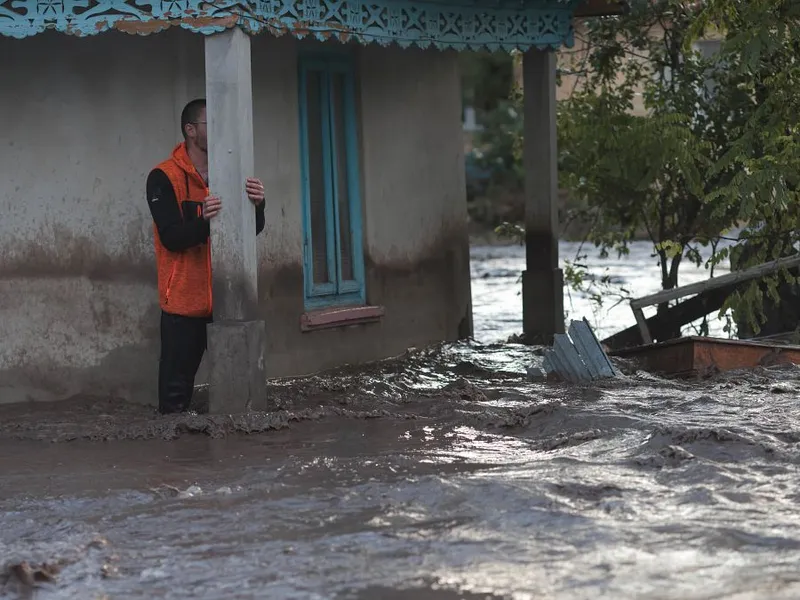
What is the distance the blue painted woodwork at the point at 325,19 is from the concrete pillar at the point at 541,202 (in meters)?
0.94

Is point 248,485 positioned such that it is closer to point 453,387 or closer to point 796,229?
point 453,387

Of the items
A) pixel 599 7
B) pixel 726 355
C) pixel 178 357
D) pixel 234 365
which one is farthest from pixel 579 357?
pixel 599 7

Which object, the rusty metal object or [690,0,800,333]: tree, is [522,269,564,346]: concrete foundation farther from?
the rusty metal object

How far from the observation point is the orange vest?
319 inches

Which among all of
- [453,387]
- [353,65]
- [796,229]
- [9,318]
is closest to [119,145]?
[9,318]

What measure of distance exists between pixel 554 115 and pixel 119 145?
4.27 metres

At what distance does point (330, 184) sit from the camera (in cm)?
1004

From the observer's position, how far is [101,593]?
4.94 m

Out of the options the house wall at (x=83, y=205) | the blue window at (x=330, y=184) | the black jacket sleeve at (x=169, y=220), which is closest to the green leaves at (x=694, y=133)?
the blue window at (x=330, y=184)

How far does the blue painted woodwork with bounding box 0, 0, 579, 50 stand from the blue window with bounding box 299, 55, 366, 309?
99 centimetres

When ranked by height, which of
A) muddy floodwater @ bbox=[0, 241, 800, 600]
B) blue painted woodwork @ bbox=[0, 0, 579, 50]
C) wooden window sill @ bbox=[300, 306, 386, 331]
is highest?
blue painted woodwork @ bbox=[0, 0, 579, 50]

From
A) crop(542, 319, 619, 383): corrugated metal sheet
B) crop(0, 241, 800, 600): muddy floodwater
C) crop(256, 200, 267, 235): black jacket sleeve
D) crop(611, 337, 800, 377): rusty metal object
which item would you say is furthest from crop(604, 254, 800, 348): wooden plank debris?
crop(256, 200, 267, 235): black jacket sleeve

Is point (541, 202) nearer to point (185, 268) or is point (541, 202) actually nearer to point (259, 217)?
point (259, 217)

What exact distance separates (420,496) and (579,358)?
3.44m
